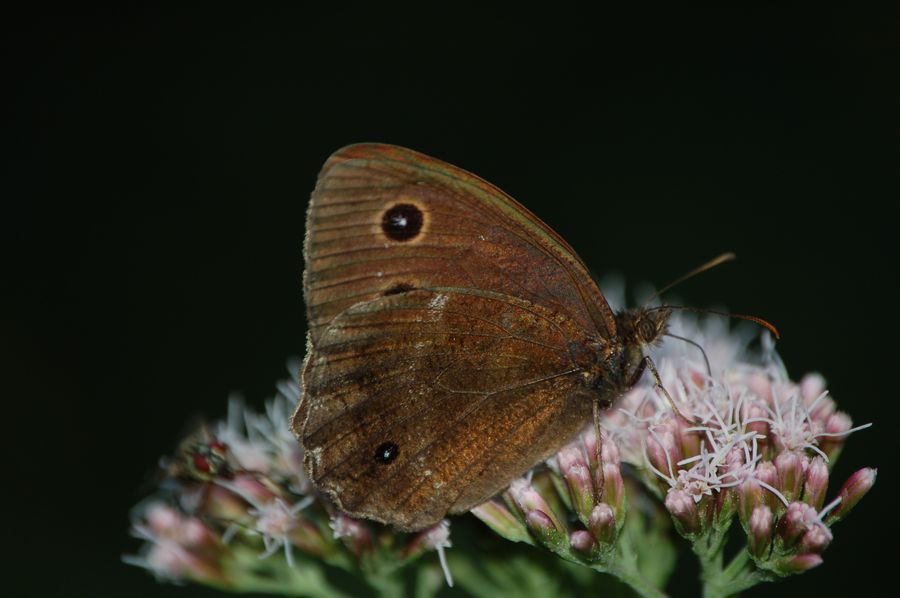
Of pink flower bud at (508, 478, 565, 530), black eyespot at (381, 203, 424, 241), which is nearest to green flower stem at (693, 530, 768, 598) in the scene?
pink flower bud at (508, 478, 565, 530)

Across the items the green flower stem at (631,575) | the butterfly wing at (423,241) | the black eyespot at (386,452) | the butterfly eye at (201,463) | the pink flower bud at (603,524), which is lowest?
the green flower stem at (631,575)

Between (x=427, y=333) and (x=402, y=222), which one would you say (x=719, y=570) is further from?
(x=402, y=222)

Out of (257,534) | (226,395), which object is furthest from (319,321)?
(226,395)

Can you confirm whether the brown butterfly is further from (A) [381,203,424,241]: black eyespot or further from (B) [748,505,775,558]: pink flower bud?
(B) [748,505,775,558]: pink flower bud

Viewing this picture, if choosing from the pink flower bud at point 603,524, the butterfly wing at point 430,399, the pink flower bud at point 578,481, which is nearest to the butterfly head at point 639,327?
the butterfly wing at point 430,399

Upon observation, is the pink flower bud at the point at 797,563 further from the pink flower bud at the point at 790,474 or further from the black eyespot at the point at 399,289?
the black eyespot at the point at 399,289

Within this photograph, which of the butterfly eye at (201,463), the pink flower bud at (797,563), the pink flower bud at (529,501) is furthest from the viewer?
the butterfly eye at (201,463)

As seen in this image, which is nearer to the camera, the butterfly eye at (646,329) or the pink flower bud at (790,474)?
the pink flower bud at (790,474)
